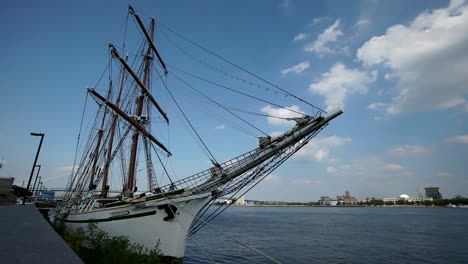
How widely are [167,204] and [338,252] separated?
56.5ft

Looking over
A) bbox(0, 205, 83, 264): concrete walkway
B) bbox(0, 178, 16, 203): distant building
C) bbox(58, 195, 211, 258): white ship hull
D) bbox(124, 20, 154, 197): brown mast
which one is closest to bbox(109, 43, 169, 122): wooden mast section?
bbox(124, 20, 154, 197): brown mast

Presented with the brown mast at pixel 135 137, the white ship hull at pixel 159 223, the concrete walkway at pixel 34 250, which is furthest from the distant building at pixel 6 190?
the concrete walkway at pixel 34 250

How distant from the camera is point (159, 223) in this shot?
486 inches

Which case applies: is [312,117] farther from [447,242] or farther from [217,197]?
[447,242]

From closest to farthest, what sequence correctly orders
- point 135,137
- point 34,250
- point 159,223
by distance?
point 34,250, point 159,223, point 135,137

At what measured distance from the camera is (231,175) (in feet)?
42.7

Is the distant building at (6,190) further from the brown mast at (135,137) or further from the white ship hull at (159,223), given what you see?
the white ship hull at (159,223)

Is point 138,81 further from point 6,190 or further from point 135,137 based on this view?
point 6,190

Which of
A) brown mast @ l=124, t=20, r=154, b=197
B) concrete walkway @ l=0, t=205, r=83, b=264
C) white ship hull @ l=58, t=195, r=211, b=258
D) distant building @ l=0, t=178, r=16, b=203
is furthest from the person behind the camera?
distant building @ l=0, t=178, r=16, b=203

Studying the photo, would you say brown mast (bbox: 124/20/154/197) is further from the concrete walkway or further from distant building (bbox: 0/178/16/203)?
distant building (bbox: 0/178/16/203)

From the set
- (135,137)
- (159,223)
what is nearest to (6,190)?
(135,137)

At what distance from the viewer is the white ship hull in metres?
12.1

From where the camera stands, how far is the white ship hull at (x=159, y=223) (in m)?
12.1

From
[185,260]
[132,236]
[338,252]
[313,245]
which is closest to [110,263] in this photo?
[132,236]
